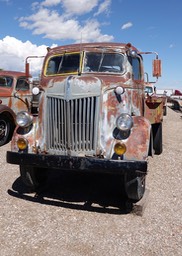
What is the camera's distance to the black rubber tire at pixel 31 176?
5.06m

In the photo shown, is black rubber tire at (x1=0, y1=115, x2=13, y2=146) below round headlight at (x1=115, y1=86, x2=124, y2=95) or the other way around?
below

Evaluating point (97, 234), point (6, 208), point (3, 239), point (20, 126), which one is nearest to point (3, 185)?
point (6, 208)

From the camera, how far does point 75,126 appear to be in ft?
14.6

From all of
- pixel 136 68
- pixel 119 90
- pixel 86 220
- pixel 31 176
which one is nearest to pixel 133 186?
pixel 86 220

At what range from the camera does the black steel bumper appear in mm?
4086

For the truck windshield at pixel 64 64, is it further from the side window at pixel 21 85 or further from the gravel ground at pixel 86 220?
the side window at pixel 21 85

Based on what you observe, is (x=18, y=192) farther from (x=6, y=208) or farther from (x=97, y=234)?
(x=97, y=234)

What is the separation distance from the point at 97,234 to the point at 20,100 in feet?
21.2

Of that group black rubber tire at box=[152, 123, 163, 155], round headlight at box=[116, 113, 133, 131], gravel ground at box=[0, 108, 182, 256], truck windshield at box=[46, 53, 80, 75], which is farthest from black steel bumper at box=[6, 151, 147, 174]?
black rubber tire at box=[152, 123, 163, 155]

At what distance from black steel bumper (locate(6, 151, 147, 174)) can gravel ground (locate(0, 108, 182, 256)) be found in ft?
2.25

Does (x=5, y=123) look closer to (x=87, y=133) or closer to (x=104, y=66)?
(x=104, y=66)

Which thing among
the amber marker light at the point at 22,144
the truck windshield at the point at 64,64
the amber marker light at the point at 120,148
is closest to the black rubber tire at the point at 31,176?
the amber marker light at the point at 22,144

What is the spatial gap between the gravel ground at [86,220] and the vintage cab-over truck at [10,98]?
3080 mm

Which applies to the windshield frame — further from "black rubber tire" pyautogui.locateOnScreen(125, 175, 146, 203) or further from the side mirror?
"black rubber tire" pyautogui.locateOnScreen(125, 175, 146, 203)
